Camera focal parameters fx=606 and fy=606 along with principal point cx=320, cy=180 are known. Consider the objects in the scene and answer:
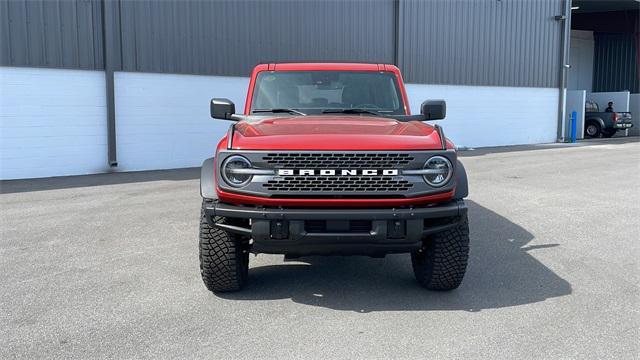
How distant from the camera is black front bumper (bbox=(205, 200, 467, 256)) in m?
4.10

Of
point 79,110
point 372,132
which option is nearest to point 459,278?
point 372,132

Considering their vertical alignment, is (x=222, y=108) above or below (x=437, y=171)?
above

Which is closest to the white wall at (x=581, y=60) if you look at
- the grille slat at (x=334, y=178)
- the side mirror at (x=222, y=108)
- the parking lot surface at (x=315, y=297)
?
the parking lot surface at (x=315, y=297)

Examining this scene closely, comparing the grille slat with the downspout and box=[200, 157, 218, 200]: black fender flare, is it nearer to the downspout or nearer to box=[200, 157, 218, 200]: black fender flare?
box=[200, 157, 218, 200]: black fender flare

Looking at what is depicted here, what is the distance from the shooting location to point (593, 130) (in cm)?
2823

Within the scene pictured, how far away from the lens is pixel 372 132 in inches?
175

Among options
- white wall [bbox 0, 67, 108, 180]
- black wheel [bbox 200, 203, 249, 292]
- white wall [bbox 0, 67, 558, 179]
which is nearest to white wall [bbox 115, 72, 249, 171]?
white wall [bbox 0, 67, 558, 179]

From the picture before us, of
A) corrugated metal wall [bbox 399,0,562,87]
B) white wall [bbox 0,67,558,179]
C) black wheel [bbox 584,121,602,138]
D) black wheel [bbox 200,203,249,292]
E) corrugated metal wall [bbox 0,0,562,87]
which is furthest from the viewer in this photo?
black wheel [bbox 584,121,602,138]

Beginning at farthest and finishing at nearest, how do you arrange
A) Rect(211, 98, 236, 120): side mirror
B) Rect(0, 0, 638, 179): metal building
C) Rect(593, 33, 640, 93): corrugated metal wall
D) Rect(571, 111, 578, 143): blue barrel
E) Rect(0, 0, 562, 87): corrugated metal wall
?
Rect(593, 33, 640, 93): corrugated metal wall, Rect(571, 111, 578, 143): blue barrel, Rect(0, 0, 562, 87): corrugated metal wall, Rect(0, 0, 638, 179): metal building, Rect(211, 98, 236, 120): side mirror

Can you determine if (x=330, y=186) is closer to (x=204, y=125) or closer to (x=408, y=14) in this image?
(x=204, y=125)

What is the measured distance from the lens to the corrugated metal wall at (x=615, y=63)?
3416cm

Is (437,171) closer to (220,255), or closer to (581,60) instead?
(220,255)

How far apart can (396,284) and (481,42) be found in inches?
759

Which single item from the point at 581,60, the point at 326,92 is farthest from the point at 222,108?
the point at 581,60
